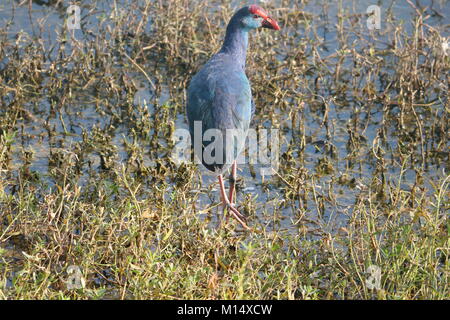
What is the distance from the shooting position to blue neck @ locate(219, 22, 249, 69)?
584 centimetres

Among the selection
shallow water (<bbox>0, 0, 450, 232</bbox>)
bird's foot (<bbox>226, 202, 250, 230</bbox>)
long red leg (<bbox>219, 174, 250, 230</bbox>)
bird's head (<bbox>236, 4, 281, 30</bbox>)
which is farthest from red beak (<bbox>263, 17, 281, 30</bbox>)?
bird's foot (<bbox>226, 202, 250, 230</bbox>)

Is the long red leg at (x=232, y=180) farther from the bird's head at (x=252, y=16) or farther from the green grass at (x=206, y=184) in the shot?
the bird's head at (x=252, y=16)

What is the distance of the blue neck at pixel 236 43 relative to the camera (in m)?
5.84

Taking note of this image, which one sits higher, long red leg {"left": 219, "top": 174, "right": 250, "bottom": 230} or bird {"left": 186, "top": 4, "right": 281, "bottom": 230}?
bird {"left": 186, "top": 4, "right": 281, "bottom": 230}

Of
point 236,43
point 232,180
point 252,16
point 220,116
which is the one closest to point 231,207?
point 232,180

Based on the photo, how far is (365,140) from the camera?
641 centimetres

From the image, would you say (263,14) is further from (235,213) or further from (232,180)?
(235,213)

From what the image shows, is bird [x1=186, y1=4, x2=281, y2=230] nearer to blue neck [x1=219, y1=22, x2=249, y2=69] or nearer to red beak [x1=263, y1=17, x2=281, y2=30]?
blue neck [x1=219, y1=22, x2=249, y2=69]

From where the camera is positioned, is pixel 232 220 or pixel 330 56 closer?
pixel 232 220

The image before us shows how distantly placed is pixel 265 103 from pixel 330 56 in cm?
69

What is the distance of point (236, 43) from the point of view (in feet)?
19.3
